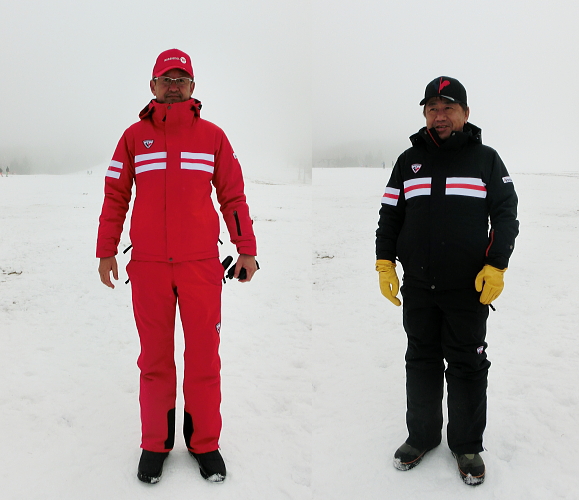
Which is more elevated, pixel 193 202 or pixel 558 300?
pixel 193 202

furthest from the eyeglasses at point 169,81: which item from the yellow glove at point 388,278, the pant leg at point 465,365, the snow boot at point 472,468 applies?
the snow boot at point 472,468

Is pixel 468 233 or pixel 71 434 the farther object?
pixel 71 434

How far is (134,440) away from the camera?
3178mm

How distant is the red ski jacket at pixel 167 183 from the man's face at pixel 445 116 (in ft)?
4.40

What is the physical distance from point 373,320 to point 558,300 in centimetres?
291

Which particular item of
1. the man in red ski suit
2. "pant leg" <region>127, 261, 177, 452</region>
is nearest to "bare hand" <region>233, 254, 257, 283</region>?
the man in red ski suit

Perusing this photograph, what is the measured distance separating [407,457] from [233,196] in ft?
6.61

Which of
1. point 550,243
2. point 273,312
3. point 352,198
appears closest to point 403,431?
point 273,312

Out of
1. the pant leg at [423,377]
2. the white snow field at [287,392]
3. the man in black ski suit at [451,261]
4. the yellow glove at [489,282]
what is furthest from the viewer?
the pant leg at [423,377]

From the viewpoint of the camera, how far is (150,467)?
278 cm

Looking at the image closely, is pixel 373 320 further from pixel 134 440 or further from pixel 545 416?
pixel 134 440

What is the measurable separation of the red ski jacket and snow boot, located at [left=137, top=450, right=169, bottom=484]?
4.08 feet

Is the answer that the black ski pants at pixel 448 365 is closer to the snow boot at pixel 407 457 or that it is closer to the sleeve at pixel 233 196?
the snow boot at pixel 407 457

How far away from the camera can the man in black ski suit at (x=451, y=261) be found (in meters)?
2.67
